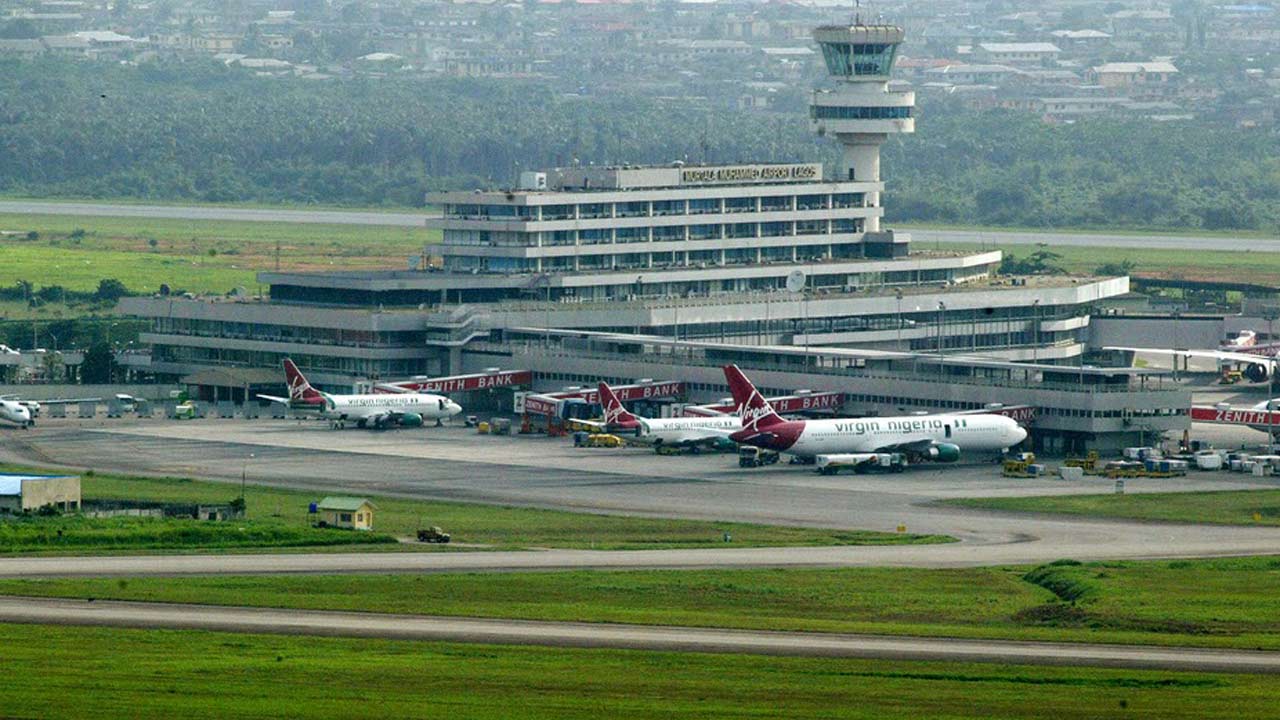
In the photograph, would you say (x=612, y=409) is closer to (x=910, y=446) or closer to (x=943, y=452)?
(x=910, y=446)

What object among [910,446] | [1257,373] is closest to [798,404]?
[910,446]

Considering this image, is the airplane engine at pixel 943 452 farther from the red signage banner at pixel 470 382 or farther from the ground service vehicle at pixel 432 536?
the red signage banner at pixel 470 382

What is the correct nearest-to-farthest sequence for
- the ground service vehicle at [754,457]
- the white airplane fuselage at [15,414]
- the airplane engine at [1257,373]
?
the ground service vehicle at [754,457], the white airplane fuselage at [15,414], the airplane engine at [1257,373]

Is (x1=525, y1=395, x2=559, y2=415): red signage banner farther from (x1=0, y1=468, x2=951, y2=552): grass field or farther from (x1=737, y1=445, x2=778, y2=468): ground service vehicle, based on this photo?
(x1=0, y1=468, x2=951, y2=552): grass field

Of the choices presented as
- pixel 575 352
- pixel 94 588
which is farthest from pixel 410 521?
pixel 575 352

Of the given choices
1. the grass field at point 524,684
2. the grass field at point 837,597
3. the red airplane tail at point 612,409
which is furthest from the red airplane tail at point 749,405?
the grass field at point 524,684

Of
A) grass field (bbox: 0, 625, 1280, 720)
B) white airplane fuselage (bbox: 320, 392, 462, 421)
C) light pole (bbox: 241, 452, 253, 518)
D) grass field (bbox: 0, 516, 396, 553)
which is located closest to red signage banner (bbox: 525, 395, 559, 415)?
white airplane fuselage (bbox: 320, 392, 462, 421)
